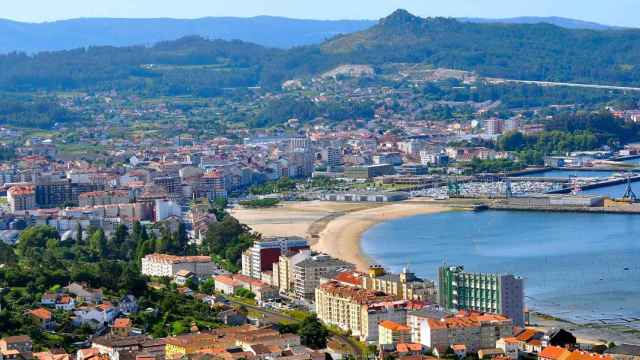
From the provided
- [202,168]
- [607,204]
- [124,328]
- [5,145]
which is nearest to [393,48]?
[5,145]

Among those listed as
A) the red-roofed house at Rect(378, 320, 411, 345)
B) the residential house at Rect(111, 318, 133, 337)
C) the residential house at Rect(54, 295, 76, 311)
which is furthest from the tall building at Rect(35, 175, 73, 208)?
the red-roofed house at Rect(378, 320, 411, 345)

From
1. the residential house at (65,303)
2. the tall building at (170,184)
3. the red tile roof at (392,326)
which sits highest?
the residential house at (65,303)

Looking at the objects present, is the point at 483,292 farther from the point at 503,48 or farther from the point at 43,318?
the point at 503,48

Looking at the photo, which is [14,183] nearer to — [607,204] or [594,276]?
[607,204]

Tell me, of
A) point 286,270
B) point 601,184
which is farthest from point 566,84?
point 286,270

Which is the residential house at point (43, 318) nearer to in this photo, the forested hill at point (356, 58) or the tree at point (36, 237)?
the tree at point (36, 237)

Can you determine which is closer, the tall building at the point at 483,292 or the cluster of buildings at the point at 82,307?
the cluster of buildings at the point at 82,307

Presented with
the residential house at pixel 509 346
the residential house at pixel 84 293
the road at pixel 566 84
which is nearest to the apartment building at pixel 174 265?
the residential house at pixel 84 293
